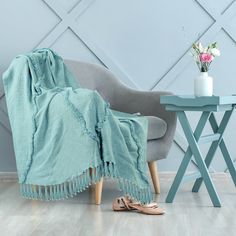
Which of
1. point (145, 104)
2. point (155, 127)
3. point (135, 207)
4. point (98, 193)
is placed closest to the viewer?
point (135, 207)

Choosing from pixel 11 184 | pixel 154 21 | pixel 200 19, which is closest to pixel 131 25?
pixel 154 21

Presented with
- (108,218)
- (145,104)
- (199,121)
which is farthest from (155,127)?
(108,218)

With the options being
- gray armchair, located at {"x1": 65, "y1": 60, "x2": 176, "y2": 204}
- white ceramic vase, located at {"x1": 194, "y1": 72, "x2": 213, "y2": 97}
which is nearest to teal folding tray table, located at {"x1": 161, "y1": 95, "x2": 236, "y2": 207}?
white ceramic vase, located at {"x1": 194, "y1": 72, "x2": 213, "y2": 97}

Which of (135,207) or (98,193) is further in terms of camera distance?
(98,193)

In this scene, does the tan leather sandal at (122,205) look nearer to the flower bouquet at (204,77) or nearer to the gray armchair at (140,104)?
the gray armchair at (140,104)

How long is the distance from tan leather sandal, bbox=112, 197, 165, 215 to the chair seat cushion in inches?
19.0

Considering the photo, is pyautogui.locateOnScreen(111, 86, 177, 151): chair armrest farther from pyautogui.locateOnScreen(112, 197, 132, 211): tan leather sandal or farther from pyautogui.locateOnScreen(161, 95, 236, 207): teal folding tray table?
pyautogui.locateOnScreen(112, 197, 132, 211): tan leather sandal

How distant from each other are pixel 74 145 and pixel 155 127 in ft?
1.79

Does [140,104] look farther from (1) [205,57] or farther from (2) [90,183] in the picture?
(2) [90,183]

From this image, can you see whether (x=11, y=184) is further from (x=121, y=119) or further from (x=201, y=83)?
(x=201, y=83)

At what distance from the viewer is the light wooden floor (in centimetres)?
273

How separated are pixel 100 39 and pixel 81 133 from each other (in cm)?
124

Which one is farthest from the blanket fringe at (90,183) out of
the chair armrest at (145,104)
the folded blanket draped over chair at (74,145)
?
the chair armrest at (145,104)

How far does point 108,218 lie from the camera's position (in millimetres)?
3016
